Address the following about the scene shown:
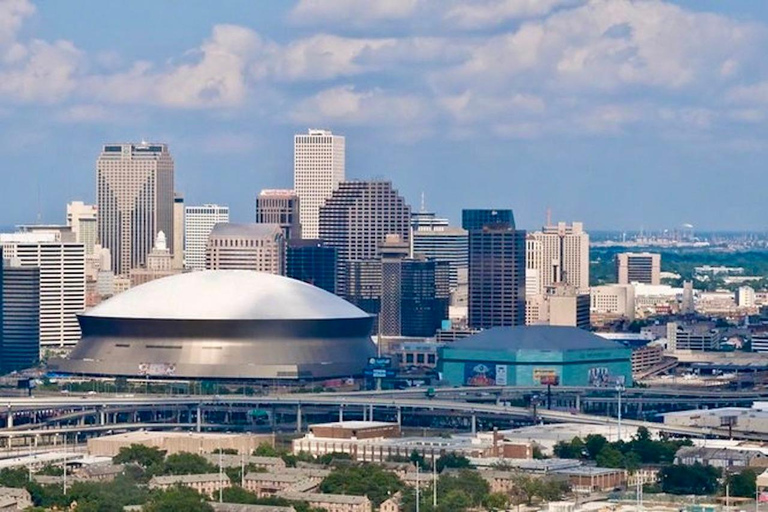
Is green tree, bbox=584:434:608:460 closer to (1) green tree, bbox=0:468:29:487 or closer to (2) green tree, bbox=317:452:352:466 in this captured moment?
(2) green tree, bbox=317:452:352:466

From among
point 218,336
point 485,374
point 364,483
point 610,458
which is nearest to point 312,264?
point 485,374

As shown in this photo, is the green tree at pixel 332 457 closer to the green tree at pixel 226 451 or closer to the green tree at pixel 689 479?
the green tree at pixel 226 451

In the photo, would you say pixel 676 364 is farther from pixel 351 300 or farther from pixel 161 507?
pixel 161 507

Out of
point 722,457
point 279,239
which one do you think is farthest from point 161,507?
point 279,239

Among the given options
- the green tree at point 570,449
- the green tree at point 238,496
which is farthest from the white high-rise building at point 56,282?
the green tree at point 238,496

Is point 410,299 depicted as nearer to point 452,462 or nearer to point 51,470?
point 452,462
